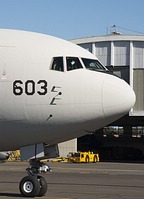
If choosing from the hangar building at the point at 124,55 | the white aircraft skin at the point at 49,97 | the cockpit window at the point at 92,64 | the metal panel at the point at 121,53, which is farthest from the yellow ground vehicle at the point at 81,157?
the white aircraft skin at the point at 49,97

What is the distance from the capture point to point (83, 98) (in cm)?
1538

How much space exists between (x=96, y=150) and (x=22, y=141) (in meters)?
58.9

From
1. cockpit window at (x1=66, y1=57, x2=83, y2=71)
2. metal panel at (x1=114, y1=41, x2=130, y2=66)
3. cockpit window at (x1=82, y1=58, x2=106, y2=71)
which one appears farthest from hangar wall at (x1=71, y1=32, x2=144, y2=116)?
cockpit window at (x1=66, y1=57, x2=83, y2=71)

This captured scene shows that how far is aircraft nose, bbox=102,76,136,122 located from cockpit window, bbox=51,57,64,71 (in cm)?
158

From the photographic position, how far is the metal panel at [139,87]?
5156 cm

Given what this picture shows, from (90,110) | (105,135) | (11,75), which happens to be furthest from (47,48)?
(105,135)

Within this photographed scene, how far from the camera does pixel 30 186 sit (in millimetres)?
16812

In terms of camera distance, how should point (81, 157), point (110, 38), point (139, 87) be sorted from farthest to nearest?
point (81, 157), point (139, 87), point (110, 38)

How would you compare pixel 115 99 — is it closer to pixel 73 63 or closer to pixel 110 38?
pixel 73 63

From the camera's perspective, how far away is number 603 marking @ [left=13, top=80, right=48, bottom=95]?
15.7m

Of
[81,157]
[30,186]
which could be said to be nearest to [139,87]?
[81,157]

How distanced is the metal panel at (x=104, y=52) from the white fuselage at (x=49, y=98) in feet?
116

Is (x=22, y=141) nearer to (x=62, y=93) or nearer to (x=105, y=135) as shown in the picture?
(x=62, y=93)

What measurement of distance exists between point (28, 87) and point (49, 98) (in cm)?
76
